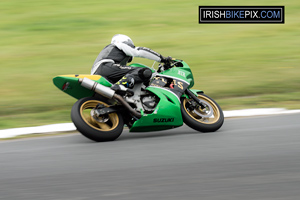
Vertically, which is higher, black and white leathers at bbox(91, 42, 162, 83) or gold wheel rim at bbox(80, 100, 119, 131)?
black and white leathers at bbox(91, 42, 162, 83)

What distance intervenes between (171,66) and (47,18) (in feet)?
41.8

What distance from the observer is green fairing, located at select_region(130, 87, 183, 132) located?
7.74 m

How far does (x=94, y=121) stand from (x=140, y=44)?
9.66 meters

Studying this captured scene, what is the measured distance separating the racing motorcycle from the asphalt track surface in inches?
8.3

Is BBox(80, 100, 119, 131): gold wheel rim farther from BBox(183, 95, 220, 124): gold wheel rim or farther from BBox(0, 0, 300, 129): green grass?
BBox(0, 0, 300, 129): green grass

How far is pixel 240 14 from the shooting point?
20.8 metres

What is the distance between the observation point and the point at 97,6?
71.5ft

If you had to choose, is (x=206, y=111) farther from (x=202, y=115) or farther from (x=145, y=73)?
(x=145, y=73)

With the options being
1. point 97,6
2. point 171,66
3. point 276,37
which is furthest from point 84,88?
point 97,6

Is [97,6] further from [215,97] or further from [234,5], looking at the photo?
[215,97]

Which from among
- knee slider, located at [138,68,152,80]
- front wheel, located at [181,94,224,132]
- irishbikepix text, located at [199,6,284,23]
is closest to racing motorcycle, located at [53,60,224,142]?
front wheel, located at [181,94,224,132]

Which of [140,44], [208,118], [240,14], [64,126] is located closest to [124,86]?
[208,118]

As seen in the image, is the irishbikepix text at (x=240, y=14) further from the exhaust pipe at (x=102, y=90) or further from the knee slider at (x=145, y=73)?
the exhaust pipe at (x=102, y=90)

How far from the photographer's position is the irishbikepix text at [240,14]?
2034 centimetres
